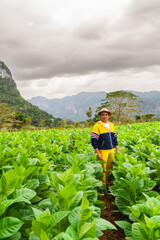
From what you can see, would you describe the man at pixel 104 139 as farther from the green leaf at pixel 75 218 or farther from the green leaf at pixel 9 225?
the green leaf at pixel 9 225

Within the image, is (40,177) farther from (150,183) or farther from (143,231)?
(150,183)

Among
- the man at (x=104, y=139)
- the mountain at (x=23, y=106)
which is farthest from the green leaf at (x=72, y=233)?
the mountain at (x=23, y=106)

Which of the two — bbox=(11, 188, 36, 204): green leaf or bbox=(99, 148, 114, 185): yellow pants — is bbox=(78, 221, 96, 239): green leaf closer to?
bbox=(11, 188, 36, 204): green leaf

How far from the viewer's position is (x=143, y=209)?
191 centimetres

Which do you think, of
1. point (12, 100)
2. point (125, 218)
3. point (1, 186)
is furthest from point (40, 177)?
point (12, 100)

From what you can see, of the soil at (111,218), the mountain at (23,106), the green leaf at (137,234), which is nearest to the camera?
the green leaf at (137,234)

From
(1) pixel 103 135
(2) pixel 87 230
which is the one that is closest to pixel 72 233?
(2) pixel 87 230

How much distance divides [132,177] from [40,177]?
4.50ft

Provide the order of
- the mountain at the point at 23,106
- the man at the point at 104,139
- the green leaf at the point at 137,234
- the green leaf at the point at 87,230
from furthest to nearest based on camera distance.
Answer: the mountain at the point at 23,106, the man at the point at 104,139, the green leaf at the point at 137,234, the green leaf at the point at 87,230

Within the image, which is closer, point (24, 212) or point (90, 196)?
point (24, 212)

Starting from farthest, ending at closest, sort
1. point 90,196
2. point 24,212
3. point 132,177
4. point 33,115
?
point 33,115 < point 132,177 < point 90,196 < point 24,212

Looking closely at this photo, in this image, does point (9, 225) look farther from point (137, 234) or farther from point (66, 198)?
point (137, 234)

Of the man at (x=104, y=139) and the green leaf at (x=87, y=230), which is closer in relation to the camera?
the green leaf at (x=87, y=230)

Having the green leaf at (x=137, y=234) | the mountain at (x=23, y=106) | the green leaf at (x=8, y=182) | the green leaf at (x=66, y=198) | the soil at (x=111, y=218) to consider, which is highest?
the mountain at (x=23, y=106)
